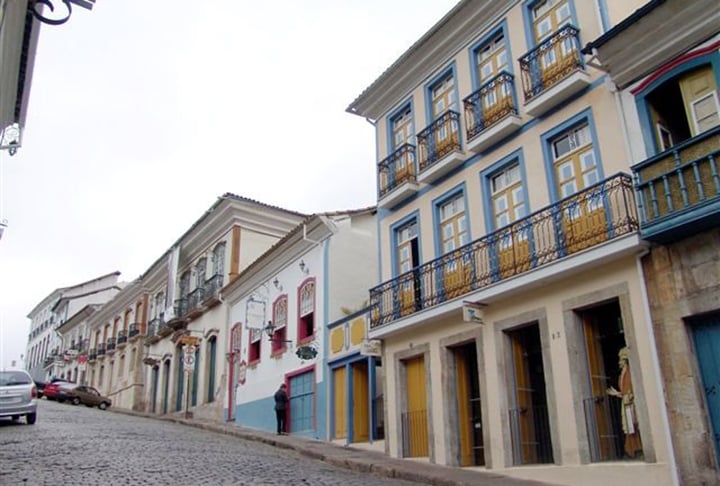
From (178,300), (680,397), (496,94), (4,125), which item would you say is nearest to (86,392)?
(178,300)

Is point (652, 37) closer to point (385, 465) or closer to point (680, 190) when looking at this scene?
point (680, 190)

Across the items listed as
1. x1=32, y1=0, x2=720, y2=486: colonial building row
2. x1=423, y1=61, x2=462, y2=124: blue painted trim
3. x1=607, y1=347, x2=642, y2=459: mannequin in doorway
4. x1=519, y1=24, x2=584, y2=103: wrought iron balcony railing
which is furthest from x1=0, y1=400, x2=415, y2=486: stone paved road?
x1=423, y1=61, x2=462, y2=124: blue painted trim

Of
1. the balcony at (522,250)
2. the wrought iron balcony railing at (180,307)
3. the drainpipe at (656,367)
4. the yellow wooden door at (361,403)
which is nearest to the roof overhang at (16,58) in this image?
the balcony at (522,250)

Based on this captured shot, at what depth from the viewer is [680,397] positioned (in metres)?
8.73

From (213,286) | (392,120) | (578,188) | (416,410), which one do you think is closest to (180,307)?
(213,286)

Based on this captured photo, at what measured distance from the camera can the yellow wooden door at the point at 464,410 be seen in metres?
12.5

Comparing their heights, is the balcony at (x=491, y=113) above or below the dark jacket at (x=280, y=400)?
above

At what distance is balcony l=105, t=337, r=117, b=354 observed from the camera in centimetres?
4038

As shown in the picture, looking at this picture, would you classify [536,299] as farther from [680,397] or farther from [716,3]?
[716,3]

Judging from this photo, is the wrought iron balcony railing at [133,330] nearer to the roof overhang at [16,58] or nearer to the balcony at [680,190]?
the roof overhang at [16,58]

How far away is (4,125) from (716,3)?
1032cm

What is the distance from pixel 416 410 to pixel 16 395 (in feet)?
31.0

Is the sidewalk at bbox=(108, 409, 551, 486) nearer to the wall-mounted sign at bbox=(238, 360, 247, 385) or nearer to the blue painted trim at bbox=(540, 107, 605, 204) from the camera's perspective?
the wall-mounted sign at bbox=(238, 360, 247, 385)

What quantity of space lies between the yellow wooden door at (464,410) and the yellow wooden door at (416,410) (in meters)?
0.93
